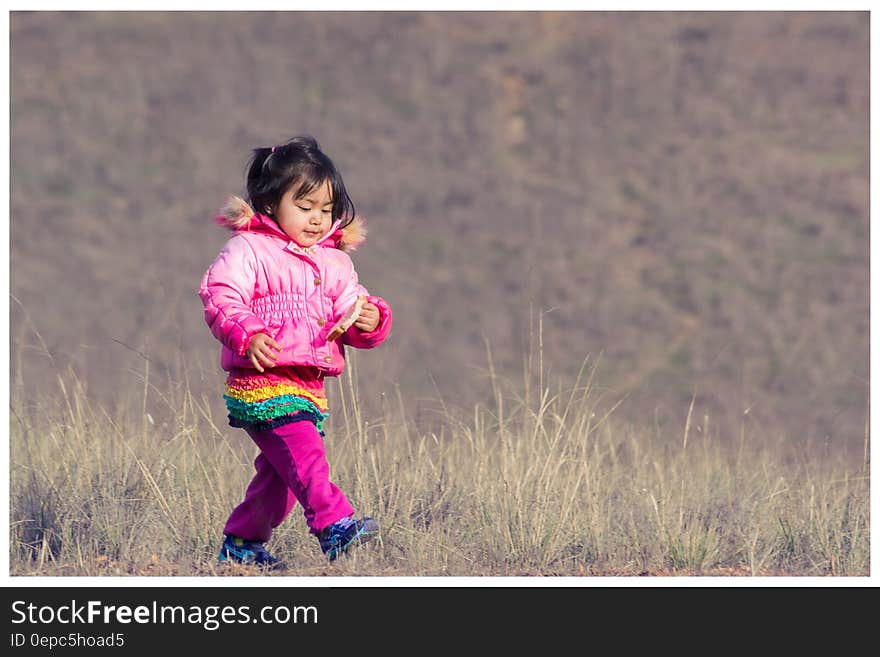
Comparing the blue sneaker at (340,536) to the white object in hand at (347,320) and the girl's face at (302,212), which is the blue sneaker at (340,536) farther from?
the girl's face at (302,212)

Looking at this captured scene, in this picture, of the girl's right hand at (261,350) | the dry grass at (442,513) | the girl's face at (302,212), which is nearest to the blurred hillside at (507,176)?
the dry grass at (442,513)

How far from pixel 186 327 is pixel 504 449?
7.84m

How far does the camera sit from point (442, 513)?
480cm

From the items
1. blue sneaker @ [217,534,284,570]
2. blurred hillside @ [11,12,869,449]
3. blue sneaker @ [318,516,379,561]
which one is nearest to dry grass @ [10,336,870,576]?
blue sneaker @ [217,534,284,570]

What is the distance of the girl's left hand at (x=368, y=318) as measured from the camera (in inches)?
161

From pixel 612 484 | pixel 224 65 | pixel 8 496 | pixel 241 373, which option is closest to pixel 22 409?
pixel 8 496

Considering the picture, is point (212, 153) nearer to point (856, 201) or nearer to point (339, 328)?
point (856, 201)

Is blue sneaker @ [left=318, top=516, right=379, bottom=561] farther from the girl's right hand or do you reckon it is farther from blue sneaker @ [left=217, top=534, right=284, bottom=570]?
the girl's right hand

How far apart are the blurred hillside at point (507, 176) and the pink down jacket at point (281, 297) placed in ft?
25.1

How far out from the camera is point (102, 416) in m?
5.77

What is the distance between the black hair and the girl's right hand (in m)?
0.48

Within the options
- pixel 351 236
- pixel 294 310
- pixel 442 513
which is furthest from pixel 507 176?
pixel 294 310

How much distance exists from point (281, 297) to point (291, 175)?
36 centimetres

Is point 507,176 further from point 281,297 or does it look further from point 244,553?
point 281,297
